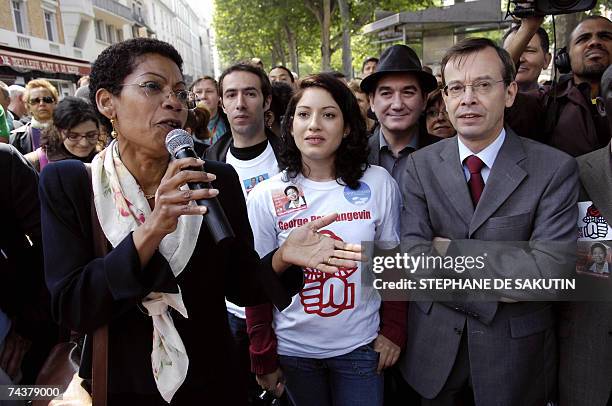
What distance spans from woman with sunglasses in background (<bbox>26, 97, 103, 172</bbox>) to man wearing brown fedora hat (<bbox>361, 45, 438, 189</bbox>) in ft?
7.44

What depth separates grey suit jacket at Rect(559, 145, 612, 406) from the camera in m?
1.92

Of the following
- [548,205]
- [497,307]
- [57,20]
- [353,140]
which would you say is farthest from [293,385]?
[57,20]

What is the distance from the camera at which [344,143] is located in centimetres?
235

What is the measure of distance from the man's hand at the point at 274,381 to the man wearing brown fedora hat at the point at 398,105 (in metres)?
1.31

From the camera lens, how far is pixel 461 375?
1.99 metres

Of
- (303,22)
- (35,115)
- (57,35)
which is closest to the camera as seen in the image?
(35,115)

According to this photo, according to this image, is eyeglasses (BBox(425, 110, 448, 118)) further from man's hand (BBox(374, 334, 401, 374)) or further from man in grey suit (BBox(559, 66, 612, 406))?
man's hand (BBox(374, 334, 401, 374))

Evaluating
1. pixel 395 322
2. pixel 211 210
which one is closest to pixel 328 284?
pixel 395 322

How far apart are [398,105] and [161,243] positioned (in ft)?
5.92

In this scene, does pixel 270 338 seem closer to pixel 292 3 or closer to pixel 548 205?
pixel 548 205

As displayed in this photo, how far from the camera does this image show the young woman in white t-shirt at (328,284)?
2.12 meters

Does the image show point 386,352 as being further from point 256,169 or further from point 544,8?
point 544,8

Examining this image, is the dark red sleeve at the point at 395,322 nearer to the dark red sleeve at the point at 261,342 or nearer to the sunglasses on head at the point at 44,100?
the dark red sleeve at the point at 261,342

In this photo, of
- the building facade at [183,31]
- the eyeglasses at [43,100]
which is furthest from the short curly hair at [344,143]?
the building facade at [183,31]
